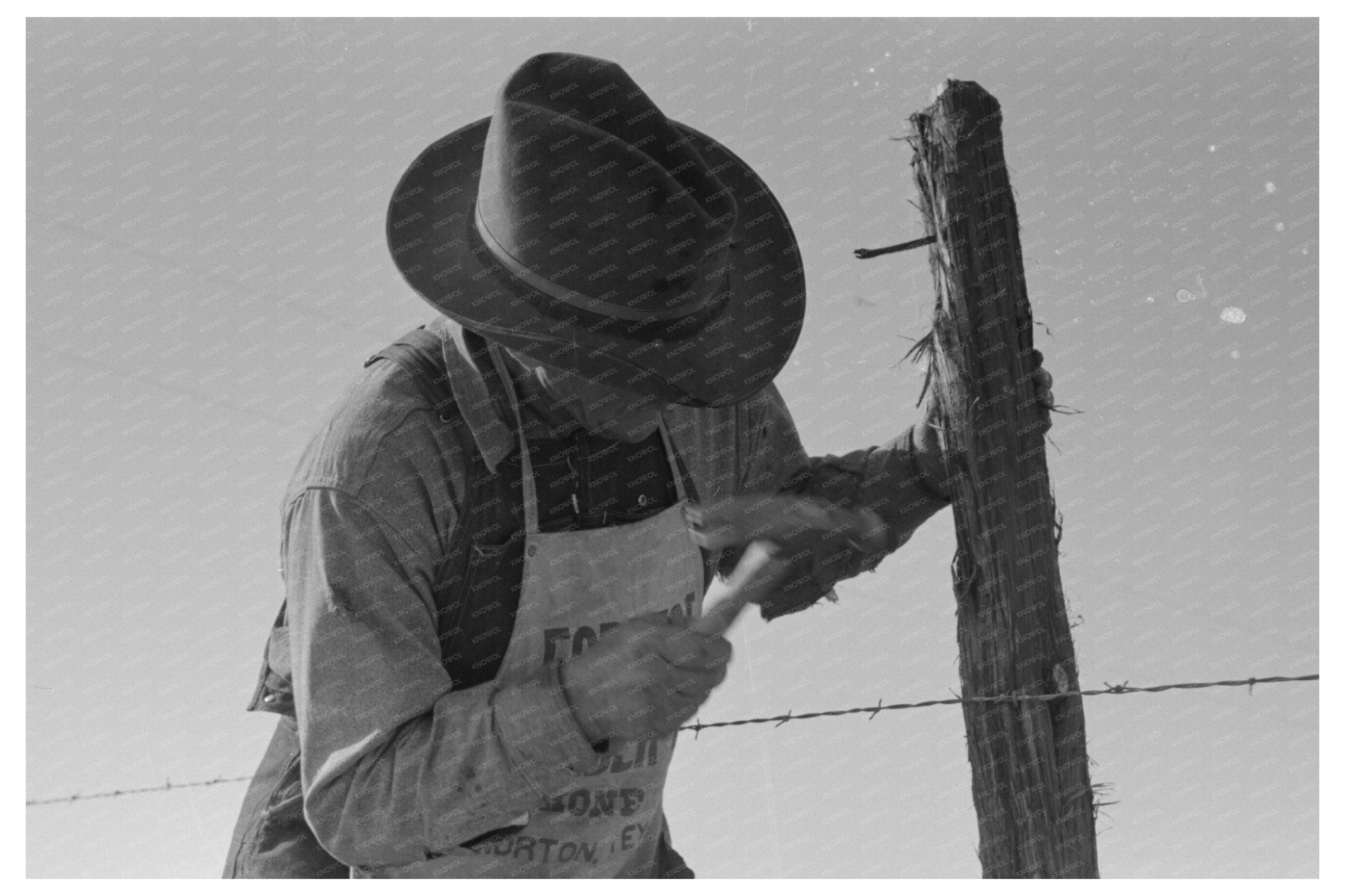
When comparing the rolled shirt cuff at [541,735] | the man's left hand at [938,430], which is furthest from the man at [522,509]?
Result: the man's left hand at [938,430]

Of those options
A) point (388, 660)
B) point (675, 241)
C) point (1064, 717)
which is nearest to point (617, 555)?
point (388, 660)

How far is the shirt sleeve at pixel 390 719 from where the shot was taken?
6.93 ft

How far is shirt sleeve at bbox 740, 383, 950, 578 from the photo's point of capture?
9.70 feet

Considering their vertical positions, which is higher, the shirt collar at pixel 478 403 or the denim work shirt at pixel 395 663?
the shirt collar at pixel 478 403

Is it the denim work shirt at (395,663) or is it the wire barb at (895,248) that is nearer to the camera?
the denim work shirt at (395,663)

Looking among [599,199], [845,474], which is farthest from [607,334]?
[845,474]

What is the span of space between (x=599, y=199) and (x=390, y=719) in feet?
3.39

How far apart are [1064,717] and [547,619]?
1310 mm

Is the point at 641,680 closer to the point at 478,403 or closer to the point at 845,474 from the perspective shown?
the point at 478,403

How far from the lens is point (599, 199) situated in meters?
2.12

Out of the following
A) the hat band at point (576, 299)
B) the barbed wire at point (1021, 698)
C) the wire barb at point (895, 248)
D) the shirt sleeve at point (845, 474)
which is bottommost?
the barbed wire at point (1021, 698)

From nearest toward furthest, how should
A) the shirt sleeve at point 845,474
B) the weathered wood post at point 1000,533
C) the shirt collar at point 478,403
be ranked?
the shirt collar at point 478,403 → the weathered wood post at point 1000,533 → the shirt sleeve at point 845,474

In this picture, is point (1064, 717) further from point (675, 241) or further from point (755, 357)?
point (675, 241)

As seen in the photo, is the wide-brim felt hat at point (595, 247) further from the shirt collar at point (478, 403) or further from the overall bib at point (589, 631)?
the overall bib at point (589, 631)
